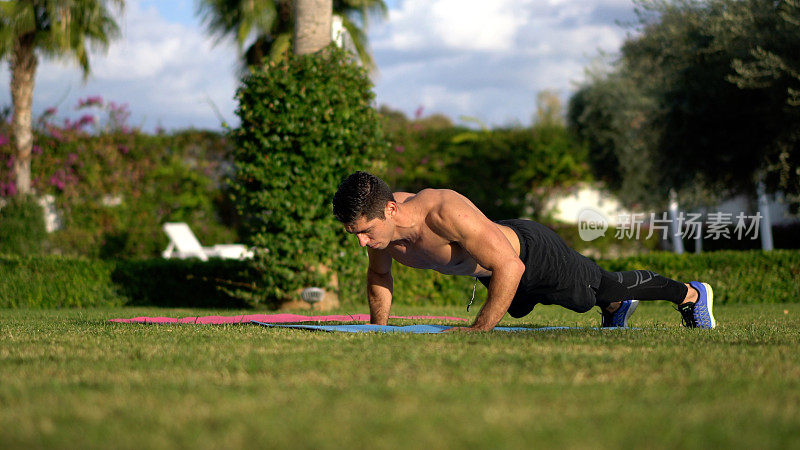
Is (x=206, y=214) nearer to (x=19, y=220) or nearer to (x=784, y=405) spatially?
(x=19, y=220)

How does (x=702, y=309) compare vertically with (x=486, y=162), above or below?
below

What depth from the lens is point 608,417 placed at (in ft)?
7.43

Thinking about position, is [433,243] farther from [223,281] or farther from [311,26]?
[311,26]

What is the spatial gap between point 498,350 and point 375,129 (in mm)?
6274

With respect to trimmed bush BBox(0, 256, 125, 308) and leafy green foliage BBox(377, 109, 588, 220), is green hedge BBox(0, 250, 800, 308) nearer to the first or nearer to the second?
trimmed bush BBox(0, 256, 125, 308)

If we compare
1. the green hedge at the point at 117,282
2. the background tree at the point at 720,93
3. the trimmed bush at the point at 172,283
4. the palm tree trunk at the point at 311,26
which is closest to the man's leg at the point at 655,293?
the background tree at the point at 720,93

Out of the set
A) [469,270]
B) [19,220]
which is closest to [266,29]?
[19,220]

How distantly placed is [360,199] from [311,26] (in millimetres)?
6356

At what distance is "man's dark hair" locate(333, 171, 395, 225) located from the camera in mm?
4699

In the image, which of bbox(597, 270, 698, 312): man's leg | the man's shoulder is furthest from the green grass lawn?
bbox(597, 270, 698, 312): man's leg

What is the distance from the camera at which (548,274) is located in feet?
17.0

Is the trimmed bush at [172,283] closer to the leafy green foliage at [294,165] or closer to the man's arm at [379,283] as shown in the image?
the leafy green foliage at [294,165]

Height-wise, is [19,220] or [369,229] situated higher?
[19,220]

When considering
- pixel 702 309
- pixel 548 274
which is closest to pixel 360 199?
pixel 548 274
